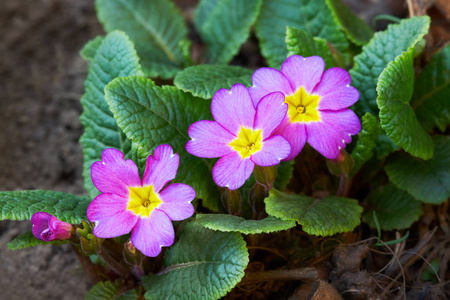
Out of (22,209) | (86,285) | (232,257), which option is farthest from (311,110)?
(86,285)

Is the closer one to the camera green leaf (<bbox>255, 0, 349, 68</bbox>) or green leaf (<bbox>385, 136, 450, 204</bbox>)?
green leaf (<bbox>385, 136, 450, 204</bbox>)

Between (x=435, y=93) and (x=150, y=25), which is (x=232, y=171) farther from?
(x=150, y=25)

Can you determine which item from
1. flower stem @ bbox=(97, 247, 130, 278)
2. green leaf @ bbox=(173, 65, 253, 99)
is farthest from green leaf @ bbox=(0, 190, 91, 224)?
green leaf @ bbox=(173, 65, 253, 99)

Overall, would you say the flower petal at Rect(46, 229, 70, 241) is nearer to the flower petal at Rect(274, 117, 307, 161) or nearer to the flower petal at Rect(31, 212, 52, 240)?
the flower petal at Rect(31, 212, 52, 240)

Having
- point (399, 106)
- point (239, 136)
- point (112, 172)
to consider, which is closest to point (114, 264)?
point (112, 172)

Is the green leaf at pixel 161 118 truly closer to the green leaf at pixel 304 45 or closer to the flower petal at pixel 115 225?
the flower petal at pixel 115 225

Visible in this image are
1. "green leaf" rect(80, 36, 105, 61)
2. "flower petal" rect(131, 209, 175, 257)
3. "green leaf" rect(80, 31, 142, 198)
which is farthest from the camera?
"green leaf" rect(80, 36, 105, 61)
